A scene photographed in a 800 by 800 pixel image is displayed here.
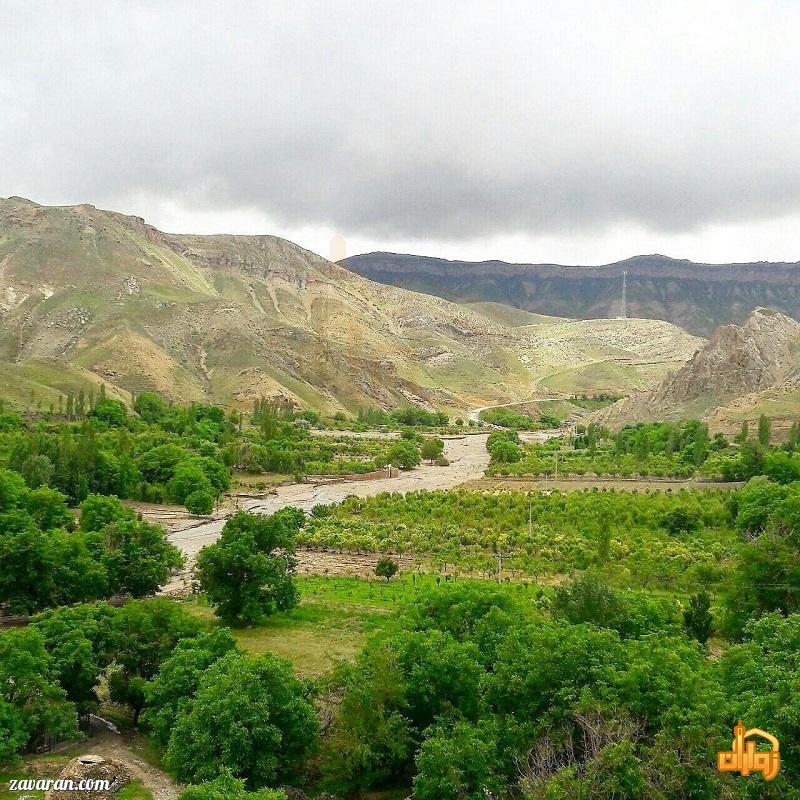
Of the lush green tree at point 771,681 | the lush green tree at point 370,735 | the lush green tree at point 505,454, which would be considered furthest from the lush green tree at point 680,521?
the lush green tree at point 505,454

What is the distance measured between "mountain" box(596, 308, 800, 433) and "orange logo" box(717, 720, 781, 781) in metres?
110

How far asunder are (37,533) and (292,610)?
1193 cm

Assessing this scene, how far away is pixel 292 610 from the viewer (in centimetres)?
3459

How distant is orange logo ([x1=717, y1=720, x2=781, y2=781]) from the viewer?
49.0 feet

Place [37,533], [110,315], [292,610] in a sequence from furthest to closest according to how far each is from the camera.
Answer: [110,315] < [292,610] < [37,533]

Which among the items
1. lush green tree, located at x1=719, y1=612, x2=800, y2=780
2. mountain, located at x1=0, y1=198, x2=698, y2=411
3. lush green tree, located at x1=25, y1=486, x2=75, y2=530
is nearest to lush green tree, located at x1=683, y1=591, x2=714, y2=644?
lush green tree, located at x1=719, y1=612, x2=800, y2=780

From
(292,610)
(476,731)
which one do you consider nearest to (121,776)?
(476,731)

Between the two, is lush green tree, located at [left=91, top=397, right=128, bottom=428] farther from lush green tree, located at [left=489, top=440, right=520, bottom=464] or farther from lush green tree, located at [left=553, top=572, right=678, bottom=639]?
lush green tree, located at [left=553, top=572, right=678, bottom=639]

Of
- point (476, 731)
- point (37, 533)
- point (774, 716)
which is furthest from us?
point (37, 533)

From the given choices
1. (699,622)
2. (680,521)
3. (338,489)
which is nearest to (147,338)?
(338,489)

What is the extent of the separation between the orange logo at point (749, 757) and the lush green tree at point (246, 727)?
1026 cm

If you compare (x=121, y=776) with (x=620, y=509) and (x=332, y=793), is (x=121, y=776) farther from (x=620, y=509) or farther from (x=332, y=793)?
(x=620, y=509)

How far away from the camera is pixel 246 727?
18.5 m

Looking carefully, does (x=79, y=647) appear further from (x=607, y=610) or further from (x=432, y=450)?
(x=432, y=450)
